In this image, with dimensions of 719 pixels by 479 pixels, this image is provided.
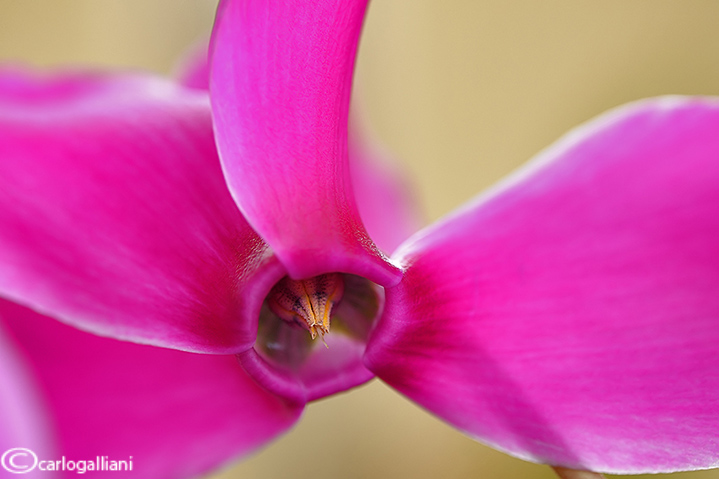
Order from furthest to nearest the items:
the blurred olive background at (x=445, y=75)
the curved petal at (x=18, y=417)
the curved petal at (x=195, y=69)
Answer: the blurred olive background at (x=445, y=75) < the curved petal at (x=195, y=69) < the curved petal at (x=18, y=417)

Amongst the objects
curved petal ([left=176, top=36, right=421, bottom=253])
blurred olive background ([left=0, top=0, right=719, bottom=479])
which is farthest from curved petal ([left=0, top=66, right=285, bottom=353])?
blurred olive background ([left=0, top=0, right=719, bottom=479])

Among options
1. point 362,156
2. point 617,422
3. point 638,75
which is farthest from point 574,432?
point 638,75

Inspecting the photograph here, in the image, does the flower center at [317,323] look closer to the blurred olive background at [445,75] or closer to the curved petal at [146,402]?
the curved petal at [146,402]

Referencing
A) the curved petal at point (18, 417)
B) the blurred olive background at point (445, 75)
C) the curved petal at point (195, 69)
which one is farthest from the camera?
the blurred olive background at point (445, 75)

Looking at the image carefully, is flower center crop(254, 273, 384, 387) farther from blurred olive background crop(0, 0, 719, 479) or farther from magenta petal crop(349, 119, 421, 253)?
blurred olive background crop(0, 0, 719, 479)

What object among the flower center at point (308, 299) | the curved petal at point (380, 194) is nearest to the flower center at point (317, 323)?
the flower center at point (308, 299)

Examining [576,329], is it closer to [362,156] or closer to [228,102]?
[228,102]
